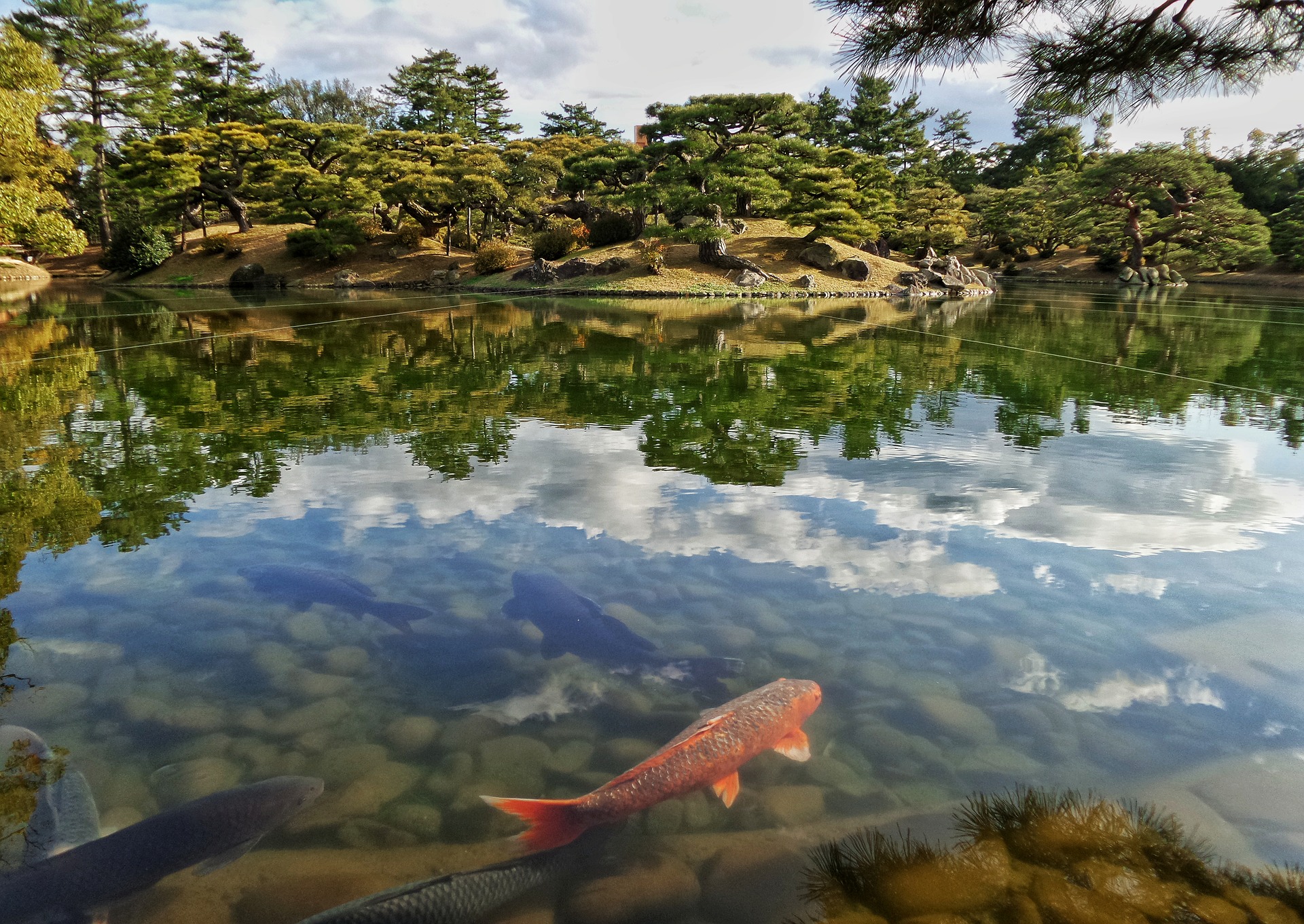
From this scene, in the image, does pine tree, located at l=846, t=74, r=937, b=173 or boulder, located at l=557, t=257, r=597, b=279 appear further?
pine tree, located at l=846, t=74, r=937, b=173

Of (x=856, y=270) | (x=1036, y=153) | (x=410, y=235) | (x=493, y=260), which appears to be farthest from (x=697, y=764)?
(x=1036, y=153)

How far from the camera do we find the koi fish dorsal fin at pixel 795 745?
2336 millimetres

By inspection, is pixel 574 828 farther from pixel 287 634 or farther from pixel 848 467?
pixel 848 467

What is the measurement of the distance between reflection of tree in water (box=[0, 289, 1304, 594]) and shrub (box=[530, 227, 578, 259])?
48.9 feet

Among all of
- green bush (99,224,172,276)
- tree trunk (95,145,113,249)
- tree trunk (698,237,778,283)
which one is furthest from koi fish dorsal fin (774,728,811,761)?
tree trunk (95,145,113,249)

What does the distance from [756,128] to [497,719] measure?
94.8 ft

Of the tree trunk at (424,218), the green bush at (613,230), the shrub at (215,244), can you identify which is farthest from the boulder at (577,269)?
the shrub at (215,244)

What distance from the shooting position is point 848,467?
5.46 meters

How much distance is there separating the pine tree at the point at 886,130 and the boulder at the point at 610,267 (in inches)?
841

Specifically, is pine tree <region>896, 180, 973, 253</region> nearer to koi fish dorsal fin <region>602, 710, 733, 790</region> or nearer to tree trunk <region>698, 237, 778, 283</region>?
tree trunk <region>698, 237, 778, 283</region>

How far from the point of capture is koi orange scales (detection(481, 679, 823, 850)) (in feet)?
6.56

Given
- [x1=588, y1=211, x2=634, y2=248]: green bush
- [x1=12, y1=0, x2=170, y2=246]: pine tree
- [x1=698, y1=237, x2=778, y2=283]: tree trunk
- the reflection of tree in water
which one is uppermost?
[x1=12, y1=0, x2=170, y2=246]: pine tree

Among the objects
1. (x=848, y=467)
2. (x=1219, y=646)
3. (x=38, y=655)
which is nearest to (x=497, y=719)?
(x=38, y=655)

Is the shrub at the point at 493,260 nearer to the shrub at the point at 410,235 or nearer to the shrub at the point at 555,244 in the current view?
the shrub at the point at 555,244
